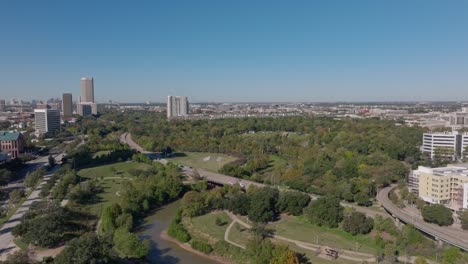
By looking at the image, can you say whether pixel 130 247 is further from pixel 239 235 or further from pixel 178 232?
pixel 239 235

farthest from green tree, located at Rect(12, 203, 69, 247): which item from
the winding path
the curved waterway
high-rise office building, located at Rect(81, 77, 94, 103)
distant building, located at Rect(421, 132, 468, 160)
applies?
high-rise office building, located at Rect(81, 77, 94, 103)

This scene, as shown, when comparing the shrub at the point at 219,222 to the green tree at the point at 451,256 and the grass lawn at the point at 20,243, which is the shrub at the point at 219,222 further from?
the green tree at the point at 451,256

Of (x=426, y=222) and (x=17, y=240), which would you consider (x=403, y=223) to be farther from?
(x=17, y=240)

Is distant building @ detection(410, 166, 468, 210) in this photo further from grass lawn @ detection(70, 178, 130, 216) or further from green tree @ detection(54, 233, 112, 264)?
grass lawn @ detection(70, 178, 130, 216)

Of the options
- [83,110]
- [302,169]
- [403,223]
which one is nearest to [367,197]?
[403,223]

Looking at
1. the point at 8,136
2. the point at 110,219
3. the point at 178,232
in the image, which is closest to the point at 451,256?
the point at 178,232

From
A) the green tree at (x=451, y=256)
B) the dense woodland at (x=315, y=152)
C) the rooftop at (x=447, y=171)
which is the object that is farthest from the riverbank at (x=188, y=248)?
the rooftop at (x=447, y=171)
